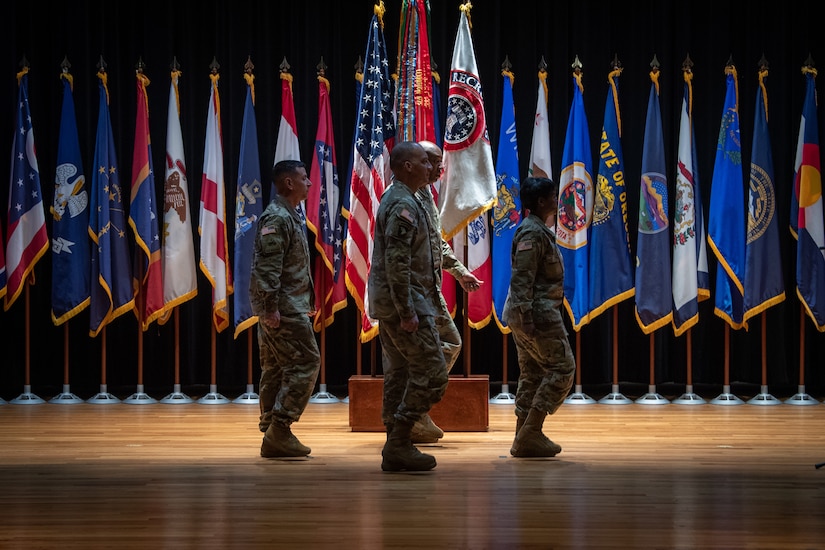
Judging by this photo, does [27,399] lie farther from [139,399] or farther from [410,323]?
[410,323]

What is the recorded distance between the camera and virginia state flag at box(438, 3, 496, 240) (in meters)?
6.52

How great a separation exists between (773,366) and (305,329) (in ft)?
15.2

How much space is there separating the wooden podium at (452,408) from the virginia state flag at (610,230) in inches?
77.3

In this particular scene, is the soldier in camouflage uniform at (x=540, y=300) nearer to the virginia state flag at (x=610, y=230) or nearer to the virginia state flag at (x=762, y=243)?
the virginia state flag at (x=610, y=230)

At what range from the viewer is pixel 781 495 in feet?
14.1

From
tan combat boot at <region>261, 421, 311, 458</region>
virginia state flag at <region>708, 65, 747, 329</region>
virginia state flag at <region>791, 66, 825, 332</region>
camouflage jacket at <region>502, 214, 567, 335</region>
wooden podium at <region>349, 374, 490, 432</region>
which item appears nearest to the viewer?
camouflage jacket at <region>502, 214, 567, 335</region>

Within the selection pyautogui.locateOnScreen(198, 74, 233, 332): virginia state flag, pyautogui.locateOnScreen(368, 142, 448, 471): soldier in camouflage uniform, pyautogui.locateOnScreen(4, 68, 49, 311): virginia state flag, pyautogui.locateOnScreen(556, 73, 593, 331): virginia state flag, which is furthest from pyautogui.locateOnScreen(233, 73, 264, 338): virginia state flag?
pyautogui.locateOnScreen(368, 142, 448, 471): soldier in camouflage uniform

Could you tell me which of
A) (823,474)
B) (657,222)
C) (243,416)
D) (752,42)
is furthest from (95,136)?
(823,474)

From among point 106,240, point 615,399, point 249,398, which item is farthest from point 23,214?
point 615,399

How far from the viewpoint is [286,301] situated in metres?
5.20

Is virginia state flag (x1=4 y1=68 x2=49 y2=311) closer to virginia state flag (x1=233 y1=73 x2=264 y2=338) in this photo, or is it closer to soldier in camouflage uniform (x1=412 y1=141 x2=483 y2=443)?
virginia state flag (x1=233 y1=73 x2=264 y2=338)

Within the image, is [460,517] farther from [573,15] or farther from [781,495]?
[573,15]

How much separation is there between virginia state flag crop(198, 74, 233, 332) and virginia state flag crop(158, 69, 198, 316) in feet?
0.42

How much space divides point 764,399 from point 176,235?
465 centimetres
